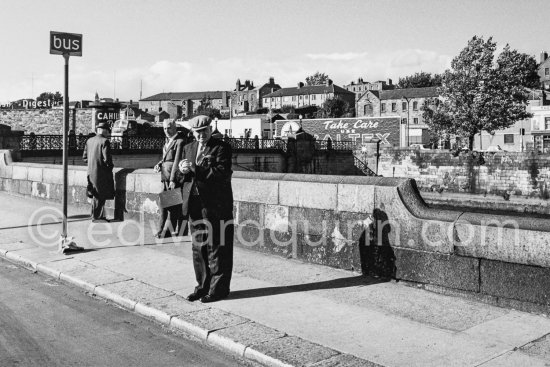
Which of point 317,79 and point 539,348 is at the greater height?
point 317,79

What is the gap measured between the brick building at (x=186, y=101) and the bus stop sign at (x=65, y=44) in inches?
6061

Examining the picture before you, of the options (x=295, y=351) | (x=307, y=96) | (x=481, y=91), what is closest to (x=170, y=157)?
(x=295, y=351)

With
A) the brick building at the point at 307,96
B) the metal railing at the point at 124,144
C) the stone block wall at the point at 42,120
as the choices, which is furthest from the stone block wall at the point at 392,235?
the brick building at the point at 307,96

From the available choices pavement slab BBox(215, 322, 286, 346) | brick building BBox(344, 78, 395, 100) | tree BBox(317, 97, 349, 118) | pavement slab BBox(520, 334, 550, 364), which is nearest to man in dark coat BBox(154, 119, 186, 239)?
pavement slab BBox(215, 322, 286, 346)

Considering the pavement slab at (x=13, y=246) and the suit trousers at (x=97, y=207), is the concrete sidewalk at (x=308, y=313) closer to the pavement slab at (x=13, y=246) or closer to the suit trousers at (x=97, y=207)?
the pavement slab at (x=13, y=246)

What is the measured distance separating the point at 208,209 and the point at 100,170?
5.70m

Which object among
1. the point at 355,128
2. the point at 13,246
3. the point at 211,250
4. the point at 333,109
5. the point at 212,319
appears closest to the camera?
the point at 212,319

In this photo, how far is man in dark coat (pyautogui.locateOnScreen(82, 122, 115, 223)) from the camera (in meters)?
11.4

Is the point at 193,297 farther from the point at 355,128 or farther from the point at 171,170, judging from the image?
the point at 355,128

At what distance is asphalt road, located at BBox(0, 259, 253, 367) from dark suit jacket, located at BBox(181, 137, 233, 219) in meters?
1.36

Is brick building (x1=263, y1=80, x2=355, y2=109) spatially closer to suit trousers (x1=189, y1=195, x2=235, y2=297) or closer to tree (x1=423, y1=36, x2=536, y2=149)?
tree (x1=423, y1=36, x2=536, y2=149)

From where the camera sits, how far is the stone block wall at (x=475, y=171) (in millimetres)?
45312

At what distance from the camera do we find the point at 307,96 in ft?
470

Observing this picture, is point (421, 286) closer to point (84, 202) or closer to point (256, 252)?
point (256, 252)
